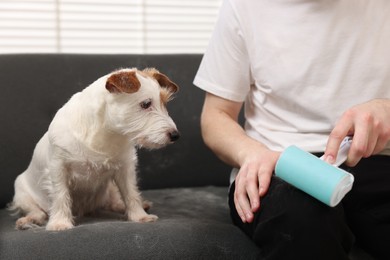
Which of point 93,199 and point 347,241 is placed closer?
point 347,241

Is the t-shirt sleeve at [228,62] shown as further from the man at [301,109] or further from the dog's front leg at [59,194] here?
the dog's front leg at [59,194]

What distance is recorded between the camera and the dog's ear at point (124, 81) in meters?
1.15

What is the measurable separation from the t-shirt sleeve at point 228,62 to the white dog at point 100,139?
0.13m

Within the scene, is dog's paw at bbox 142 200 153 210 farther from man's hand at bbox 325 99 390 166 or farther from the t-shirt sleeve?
man's hand at bbox 325 99 390 166

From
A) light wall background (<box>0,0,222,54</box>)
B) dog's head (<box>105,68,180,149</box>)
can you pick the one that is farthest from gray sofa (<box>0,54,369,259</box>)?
light wall background (<box>0,0,222,54</box>)

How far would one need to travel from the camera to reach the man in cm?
82

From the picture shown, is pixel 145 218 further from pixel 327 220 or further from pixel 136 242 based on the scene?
pixel 327 220

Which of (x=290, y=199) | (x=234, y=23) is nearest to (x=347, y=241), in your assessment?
(x=290, y=199)

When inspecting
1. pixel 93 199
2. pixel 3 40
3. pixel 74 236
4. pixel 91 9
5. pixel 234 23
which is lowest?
pixel 93 199

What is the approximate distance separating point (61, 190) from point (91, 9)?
45.3 inches

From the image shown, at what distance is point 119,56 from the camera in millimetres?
1738

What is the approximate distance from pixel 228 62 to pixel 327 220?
56 cm

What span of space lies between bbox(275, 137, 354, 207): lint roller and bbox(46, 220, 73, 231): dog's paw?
0.62 meters

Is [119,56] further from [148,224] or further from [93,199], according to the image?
[148,224]
